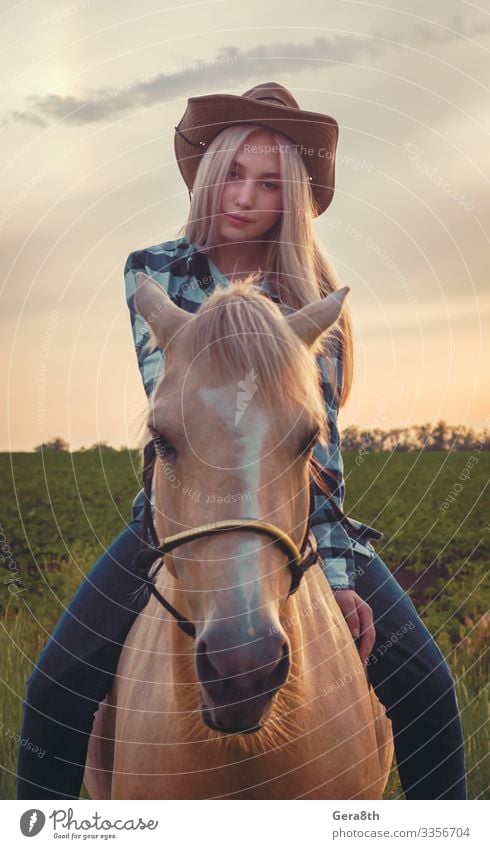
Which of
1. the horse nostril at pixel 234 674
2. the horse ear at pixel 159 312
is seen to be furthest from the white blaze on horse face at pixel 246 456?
the horse ear at pixel 159 312

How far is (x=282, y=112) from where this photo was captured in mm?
2818

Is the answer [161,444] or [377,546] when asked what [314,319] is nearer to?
[161,444]

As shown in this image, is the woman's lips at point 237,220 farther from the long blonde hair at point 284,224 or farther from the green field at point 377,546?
the green field at point 377,546

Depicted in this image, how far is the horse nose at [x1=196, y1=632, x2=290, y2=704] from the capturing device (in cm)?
177

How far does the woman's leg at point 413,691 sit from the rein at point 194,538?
1.69ft

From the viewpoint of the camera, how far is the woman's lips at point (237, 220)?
2.87m

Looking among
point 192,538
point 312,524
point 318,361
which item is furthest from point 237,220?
point 192,538

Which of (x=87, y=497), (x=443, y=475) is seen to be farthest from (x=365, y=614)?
(x=443, y=475)

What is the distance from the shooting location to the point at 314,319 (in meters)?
2.25

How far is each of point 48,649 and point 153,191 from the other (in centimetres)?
190
